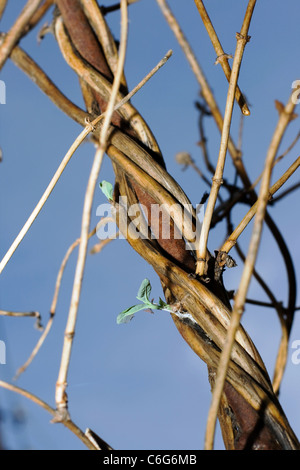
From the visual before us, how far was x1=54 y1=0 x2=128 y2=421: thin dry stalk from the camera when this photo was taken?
30cm

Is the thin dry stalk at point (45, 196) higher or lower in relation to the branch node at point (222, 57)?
lower

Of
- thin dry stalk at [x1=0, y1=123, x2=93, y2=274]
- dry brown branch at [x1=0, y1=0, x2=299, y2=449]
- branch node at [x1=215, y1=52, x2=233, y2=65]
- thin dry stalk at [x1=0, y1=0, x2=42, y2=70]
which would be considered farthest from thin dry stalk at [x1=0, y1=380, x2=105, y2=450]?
branch node at [x1=215, y1=52, x2=233, y2=65]

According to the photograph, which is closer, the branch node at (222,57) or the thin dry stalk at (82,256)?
the thin dry stalk at (82,256)

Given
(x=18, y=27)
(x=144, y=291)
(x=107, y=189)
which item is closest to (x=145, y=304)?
(x=144, y=291)

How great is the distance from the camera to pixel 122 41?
0.31 metres

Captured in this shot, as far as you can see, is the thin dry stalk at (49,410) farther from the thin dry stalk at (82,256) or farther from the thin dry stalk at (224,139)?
the thin dry stalk at (224,139)

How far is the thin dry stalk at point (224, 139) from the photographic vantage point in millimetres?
406

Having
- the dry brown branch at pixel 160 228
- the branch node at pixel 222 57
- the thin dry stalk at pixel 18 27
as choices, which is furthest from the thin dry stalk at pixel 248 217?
the thin dry stalk at pixel 18 27

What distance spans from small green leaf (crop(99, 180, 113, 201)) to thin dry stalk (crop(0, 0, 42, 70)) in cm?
16

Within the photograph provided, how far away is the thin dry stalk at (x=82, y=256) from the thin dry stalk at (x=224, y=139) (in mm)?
126

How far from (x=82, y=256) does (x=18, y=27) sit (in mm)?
163

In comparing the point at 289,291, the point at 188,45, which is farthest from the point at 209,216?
the point at 289,291
